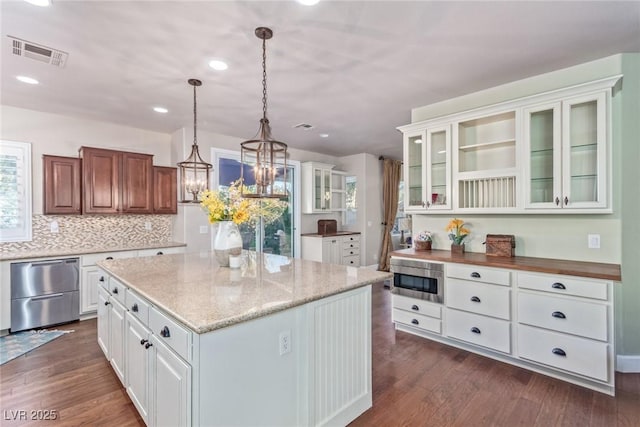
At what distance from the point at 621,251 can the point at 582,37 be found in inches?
69.7

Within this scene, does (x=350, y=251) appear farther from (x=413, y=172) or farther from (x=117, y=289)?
(x=117, y=289)

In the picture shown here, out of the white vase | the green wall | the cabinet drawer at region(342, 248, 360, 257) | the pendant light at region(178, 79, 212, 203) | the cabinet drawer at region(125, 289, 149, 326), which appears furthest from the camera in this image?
the cabinet drawer at region(342, 248, 360, 257)

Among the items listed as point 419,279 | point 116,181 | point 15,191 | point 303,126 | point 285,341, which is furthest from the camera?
point 303,126

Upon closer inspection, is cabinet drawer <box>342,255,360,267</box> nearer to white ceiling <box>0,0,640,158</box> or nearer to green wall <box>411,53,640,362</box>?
white ceiling <box>0,0,640,158</box>

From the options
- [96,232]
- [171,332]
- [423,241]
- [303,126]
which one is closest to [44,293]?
[96,232]

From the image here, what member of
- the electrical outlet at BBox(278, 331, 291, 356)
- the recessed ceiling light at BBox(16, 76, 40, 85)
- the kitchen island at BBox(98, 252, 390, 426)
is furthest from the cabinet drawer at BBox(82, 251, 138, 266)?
the electrical outlet at BBox(278, 331, 291, 356)

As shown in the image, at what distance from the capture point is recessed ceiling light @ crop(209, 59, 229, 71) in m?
2.66

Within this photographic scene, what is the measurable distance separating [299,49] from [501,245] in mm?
2652

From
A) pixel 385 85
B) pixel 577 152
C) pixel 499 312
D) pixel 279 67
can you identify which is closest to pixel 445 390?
pixel 499 312

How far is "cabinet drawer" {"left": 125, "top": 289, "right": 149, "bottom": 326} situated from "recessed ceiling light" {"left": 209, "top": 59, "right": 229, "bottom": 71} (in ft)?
6.40

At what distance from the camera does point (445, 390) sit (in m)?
2.42

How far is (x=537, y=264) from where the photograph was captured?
2.68 meters

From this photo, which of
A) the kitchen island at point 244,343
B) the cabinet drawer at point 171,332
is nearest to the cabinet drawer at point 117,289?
the kitchen island at point 244,343

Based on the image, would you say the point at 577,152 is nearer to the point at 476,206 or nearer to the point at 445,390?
the point at 476,206
